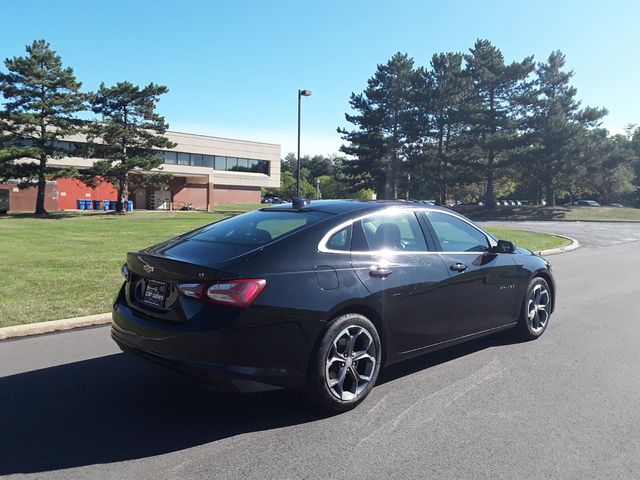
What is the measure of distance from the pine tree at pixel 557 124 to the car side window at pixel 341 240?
1777 inches

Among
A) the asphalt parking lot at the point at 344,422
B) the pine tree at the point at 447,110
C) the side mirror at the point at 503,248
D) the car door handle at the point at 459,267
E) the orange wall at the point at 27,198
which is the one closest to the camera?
the asphalt parking lot at the point at 344,422

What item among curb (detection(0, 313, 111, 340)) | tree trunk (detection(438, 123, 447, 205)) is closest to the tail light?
curb (detection(0, 313, 111, 340))

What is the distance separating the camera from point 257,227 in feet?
14.7

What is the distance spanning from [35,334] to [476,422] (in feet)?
15.9

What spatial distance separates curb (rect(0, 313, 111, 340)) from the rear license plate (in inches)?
110

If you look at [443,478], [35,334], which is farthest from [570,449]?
[35,334]

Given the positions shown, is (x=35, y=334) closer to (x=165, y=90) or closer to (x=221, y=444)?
(x=221, y=444)

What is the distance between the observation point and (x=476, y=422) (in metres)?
3.77

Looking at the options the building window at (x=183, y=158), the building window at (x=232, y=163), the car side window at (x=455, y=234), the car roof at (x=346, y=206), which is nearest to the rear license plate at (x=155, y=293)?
the car roof at (x=346, y=206)

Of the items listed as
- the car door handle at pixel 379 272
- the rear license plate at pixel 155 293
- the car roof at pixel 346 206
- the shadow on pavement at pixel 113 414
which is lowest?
the shadow on pavement at pixel 113 414

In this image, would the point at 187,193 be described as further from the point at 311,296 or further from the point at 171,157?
the point at 311,296

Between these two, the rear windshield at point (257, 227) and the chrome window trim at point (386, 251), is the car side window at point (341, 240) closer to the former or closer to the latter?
the chrome window trim at point (386, 251)

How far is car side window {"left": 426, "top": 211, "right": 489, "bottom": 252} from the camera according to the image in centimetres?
497

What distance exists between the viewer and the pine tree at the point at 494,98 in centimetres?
4694
